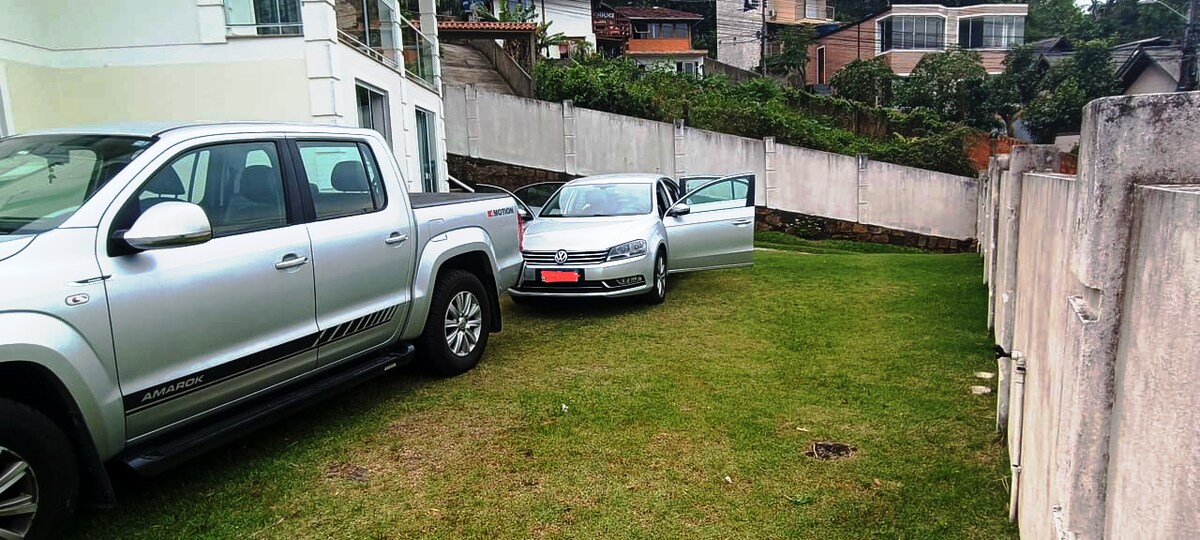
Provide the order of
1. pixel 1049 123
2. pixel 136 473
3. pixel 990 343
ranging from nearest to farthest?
pixel 136 473 → pixel 990 343 → pixel 1049 123

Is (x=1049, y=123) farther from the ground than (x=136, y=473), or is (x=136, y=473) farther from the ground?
(x=1049, y=123)

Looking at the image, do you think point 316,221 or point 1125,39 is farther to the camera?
point 1125,39

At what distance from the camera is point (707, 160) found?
1911cm

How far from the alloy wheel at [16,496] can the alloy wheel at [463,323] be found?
278cm

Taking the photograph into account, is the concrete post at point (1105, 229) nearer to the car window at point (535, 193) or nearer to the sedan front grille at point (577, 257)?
the sedan front grille at point (577, 257)

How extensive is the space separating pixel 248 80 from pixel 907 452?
29.2 feet

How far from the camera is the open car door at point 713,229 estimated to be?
8703mm

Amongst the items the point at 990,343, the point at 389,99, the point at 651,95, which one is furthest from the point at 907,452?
the point at 651,95

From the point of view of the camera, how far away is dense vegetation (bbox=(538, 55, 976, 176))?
20000 millimetres

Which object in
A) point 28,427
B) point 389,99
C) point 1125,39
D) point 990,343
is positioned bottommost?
point 990,343

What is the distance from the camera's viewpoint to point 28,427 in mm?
2684

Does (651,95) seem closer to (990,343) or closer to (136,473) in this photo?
(990,343)

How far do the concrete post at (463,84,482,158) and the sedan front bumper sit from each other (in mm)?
12059

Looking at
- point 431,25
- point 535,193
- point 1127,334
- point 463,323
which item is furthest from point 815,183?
point 1127,334
